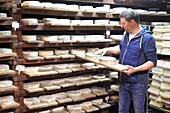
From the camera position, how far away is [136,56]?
3176 mm

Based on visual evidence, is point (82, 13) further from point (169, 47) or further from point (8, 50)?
point (169, 47)

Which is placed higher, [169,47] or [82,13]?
[82,13]

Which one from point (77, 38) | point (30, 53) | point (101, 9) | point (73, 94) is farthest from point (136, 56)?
point (30, 53)

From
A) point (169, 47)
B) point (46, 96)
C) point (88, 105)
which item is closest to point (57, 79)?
point (46, 96)

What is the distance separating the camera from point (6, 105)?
336 cm

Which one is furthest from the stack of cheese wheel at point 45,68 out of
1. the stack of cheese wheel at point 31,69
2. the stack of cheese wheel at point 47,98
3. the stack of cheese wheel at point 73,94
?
the stack of cheese wheel at point 73,94

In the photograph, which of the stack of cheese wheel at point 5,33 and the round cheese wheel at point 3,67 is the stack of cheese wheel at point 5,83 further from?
the stack of cheese wheel at point 5,33

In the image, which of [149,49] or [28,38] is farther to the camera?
[28,38]

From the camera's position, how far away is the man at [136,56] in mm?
3062

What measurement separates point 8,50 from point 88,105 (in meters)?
1.79

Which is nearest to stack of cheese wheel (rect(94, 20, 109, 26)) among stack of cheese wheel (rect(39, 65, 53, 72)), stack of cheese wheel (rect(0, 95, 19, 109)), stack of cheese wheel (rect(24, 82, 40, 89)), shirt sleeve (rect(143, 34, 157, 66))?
stack of cheese wheel (rect(39, 65, 53, 72))

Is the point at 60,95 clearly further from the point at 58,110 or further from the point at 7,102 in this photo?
the point at 7,102

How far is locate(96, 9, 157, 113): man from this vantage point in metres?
3.06

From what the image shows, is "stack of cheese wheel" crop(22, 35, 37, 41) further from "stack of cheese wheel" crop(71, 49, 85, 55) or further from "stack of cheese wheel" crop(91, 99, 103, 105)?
"stack of cheese wheel" crop(91, 99, 103, 105)
